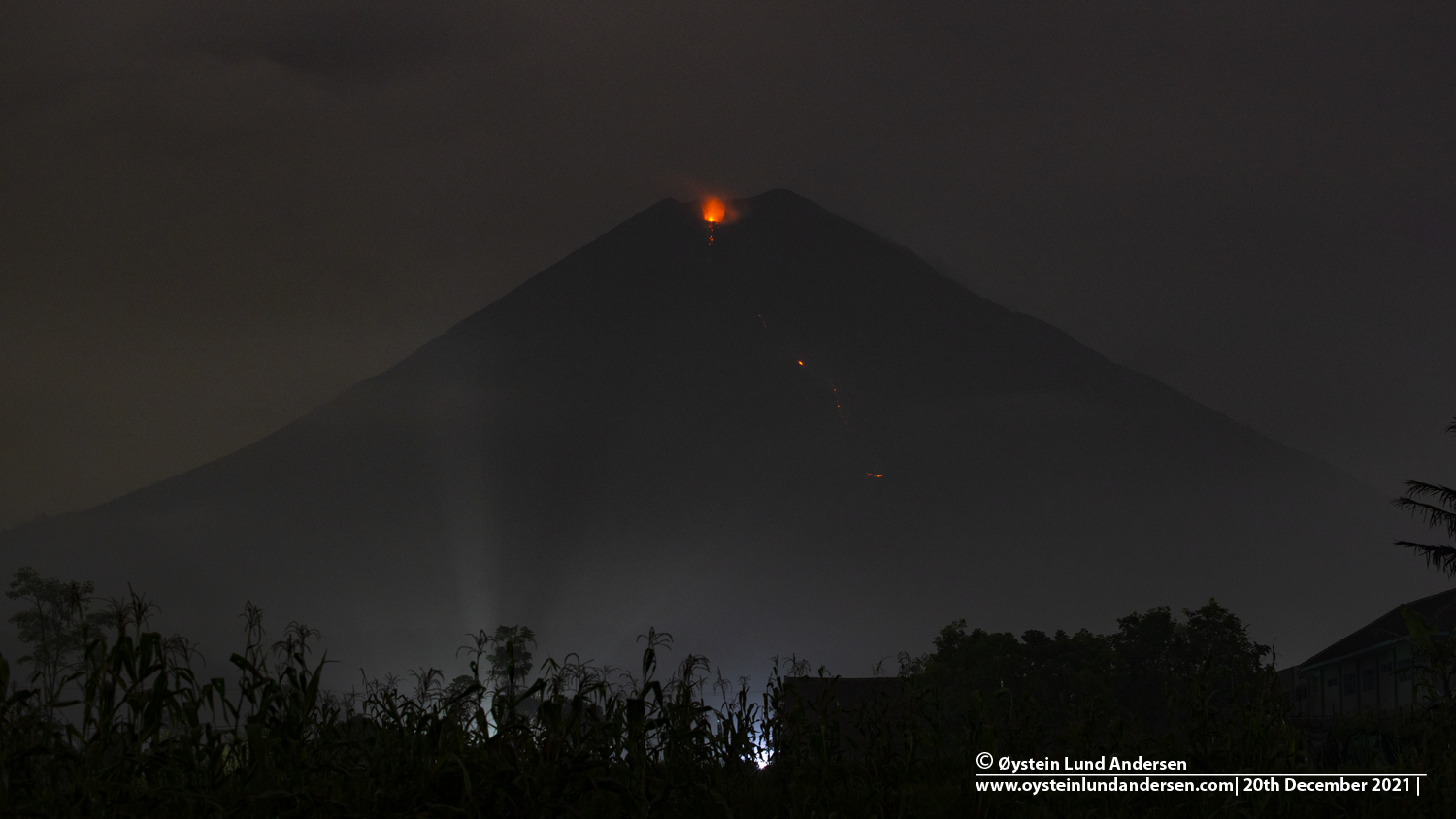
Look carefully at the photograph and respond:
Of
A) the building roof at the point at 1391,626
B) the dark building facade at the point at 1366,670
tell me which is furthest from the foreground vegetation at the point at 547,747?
the building roof at the point at 1391,626

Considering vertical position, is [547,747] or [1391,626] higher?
[547,747]

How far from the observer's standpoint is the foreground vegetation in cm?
552

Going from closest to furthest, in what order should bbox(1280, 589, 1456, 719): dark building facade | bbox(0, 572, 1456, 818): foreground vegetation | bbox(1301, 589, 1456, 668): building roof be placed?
bbox(0, 572, 1456, 818): foreground vegetation < bbox(1301, 589, 1456, 668): building roof < bbox(1280, 589, 1456, 719): dark building facade

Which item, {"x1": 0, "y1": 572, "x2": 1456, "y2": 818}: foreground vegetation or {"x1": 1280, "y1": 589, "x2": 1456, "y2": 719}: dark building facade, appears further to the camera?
{"x1": 1280, "y1": 589, "x2": 1456, "y2": 719}: dark building facade

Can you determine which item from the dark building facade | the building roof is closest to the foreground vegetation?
the dark building facade

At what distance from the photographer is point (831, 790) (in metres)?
6.81

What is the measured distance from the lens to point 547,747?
232 inches

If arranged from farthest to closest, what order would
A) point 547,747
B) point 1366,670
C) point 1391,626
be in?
1. point 1391,626
2. point 1366,670
3. point 547,747

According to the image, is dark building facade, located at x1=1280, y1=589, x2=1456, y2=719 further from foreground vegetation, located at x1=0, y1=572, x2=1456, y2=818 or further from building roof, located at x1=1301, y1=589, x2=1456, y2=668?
foreground vegetation, located at x1=0, y1=572, x2=1456, y2=818

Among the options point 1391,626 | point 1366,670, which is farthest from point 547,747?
point 1391,626

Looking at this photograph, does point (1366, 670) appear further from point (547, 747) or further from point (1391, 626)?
point (547, 747)

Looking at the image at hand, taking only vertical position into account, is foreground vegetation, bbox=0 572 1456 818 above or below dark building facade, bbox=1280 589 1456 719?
above

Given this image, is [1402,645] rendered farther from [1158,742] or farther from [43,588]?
[43,588]

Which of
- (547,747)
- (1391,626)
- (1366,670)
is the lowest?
(1366,670)
